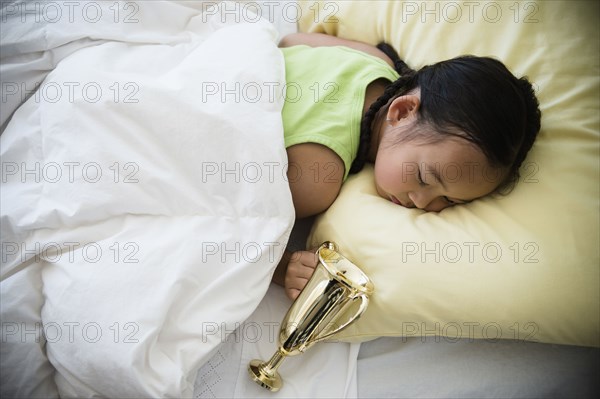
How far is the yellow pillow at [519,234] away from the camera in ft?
2.27

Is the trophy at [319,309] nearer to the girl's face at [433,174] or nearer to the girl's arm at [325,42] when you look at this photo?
the girl's face at [433,174]

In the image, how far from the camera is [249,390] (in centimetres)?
74

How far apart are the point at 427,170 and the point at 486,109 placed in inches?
5.6

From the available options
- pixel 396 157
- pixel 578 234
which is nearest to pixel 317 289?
pixel 396 157

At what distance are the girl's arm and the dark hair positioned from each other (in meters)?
0.26

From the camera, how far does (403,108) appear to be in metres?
0.87

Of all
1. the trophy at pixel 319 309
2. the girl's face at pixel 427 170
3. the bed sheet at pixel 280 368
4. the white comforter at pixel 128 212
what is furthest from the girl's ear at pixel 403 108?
the bed sheet at pixel 280 368

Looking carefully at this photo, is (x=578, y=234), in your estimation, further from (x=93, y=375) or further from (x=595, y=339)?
(x=93, y=375)

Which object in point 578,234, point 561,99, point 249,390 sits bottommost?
point 249,390

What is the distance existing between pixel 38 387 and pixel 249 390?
33cm
